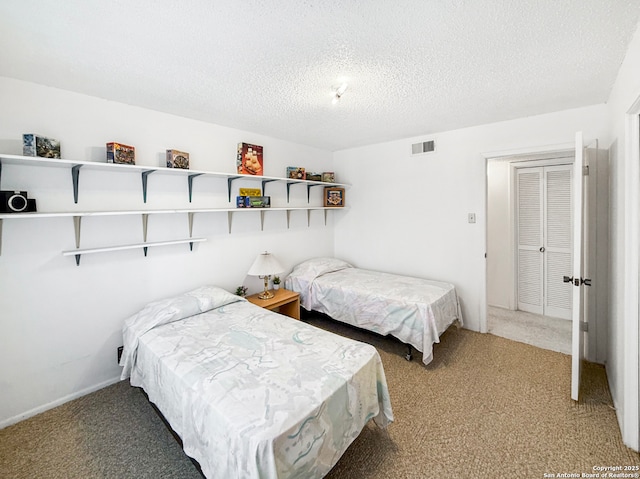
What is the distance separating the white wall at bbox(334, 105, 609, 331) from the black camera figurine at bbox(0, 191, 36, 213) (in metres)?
3.44

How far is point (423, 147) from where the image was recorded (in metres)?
3.51

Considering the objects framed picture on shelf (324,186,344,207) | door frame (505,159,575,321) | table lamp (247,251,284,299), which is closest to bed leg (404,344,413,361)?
table lamp (247,251,284,299)

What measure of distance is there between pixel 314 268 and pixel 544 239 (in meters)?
3.10

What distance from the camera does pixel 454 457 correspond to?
1.62 m

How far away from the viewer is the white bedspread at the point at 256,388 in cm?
117

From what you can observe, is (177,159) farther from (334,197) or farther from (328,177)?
(334,197)

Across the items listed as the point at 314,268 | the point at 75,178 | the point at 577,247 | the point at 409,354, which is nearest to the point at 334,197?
the point at 314,268

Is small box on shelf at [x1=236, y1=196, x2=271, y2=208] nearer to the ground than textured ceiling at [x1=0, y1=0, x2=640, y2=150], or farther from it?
nearer to the ground

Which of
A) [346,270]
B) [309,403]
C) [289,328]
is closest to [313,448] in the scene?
[309,403]

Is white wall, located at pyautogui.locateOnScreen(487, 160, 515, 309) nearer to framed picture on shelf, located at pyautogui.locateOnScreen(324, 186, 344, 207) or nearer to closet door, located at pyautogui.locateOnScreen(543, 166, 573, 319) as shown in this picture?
closet door, located at pyautogui.locateOnScreen(543, 166, 573, 319)

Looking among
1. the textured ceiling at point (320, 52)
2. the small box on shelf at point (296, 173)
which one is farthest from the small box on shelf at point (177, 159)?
the small box on shelf at point (296, 173)

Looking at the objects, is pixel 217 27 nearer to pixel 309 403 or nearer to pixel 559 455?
pixel 309 403

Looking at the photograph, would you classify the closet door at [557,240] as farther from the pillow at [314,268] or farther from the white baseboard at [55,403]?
the white baseboard at [55,403]

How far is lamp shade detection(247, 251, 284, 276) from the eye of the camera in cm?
297
